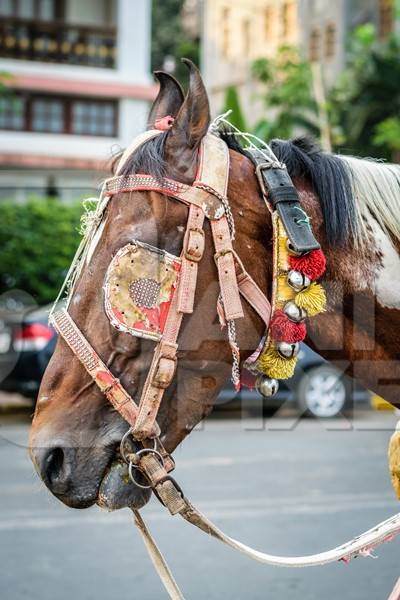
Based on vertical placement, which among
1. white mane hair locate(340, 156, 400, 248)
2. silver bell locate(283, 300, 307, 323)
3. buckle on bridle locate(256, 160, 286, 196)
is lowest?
silver bell locate(283, 300, 307, 323)

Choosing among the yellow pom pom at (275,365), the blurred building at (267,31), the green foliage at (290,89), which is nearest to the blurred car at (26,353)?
the yellow pom pom at (275,365)

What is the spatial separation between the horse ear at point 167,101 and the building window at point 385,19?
3097cm

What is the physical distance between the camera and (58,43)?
28.7m

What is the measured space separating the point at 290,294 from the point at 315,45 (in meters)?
35.7

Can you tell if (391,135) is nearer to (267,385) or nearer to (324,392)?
(324,392)

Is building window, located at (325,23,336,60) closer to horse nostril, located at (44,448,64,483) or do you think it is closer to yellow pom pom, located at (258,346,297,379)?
yellow pom pom, located at (258,346,297,379)

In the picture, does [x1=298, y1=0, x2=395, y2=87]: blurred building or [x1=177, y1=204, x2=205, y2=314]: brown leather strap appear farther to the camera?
[x1=298, y1=0, x2=395, y2=87]: blurred building

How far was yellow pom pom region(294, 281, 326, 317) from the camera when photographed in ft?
8.14

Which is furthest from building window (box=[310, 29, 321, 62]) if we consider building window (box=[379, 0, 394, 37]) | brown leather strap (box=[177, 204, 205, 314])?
brown leather strap (box=[177, 204, 205, 314])

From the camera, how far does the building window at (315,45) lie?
3612 centimetres

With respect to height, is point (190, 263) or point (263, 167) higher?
point (263, 167)

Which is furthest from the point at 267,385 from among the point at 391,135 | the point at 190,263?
the point at 391,135

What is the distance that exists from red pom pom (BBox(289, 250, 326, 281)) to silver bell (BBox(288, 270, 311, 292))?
0.03 feet

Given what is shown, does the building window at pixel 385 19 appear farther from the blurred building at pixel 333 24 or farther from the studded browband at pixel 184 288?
the studded browband at pixel 184 288
